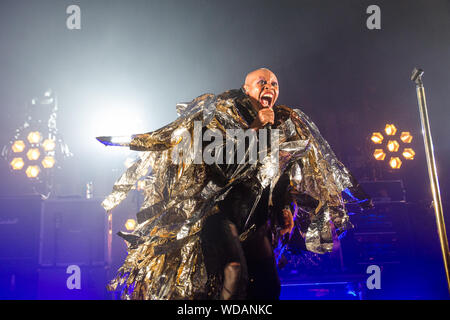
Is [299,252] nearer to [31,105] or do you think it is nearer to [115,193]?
[115,193]

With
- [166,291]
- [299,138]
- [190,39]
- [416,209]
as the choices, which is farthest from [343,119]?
[166,291]

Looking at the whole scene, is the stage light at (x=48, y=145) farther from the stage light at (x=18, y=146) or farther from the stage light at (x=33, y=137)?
the stage light at (x=18, y=146)

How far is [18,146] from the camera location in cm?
511

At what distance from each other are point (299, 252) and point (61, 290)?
3012mm

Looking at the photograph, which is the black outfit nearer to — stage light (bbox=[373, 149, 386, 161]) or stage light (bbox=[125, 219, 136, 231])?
stage light (bbox=[125, 219, 136, 231])

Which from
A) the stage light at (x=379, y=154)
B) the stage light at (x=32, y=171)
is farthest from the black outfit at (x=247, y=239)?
the stage light at (x=32, y=171)

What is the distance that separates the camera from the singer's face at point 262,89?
90.7 inches

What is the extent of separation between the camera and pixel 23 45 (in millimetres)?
5516

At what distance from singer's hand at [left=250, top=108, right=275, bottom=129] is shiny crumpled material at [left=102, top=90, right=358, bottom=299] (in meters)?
0.07

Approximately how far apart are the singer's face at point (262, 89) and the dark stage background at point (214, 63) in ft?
10.7

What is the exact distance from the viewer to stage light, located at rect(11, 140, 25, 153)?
5.11 meters

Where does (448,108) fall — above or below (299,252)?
above

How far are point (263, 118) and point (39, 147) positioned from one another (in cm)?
421

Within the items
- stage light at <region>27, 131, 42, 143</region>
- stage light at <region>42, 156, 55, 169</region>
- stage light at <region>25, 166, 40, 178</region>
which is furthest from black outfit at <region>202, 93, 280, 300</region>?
stage light at <region>27, 131, 42, 143</region>
